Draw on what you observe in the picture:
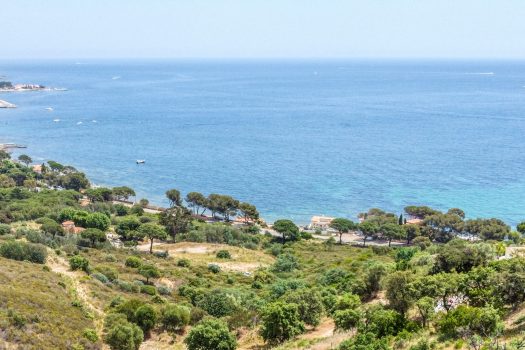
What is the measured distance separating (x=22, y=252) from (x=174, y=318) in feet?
50.4

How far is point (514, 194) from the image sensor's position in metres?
89.4

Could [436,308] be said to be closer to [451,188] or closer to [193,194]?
[193,194]

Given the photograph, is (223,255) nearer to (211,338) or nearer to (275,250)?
(275,250)

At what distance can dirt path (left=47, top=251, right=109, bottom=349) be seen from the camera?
30.0 m

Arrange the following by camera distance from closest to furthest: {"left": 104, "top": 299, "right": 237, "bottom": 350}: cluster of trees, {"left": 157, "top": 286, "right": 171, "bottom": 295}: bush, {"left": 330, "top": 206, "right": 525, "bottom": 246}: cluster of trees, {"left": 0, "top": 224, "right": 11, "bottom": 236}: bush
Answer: {"left": 104, "top": 299, "right": 237, "bottom": 350}: cluster of trees < {"left": 157, "top": 286, "right": 171, "bottom": 295}: bush < {"left": 0, "top": 224, "right": 11, "bottom": 236}: bush < {"left": 330, "top": 206, "right": 525, "bottom": 246}: cluster of trees

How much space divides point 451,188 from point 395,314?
74.5 metres

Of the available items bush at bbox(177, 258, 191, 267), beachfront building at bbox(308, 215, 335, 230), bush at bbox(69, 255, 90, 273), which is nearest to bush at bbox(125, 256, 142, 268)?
bush at bbox(177, 258, 191, 267)

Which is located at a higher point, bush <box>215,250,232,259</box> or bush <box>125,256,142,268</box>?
bush <box>125,256,142,268</box>

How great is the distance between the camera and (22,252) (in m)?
38.7

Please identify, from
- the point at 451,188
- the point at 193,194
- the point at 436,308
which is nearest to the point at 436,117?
the point at 451,188

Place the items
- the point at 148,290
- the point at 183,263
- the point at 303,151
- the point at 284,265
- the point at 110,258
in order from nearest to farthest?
the point at 148,290 < the point at 110,258 < the point at 183,263 < the point at 284,265 < the point at 303,151

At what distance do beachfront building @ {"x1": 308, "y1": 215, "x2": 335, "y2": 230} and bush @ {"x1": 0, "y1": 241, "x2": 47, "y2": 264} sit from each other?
43036mm

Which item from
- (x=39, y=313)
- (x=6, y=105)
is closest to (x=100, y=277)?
(x=39, y=313)

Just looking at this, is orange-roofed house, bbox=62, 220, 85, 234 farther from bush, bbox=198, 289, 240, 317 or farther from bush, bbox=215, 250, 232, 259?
bush, bbox=198, 289, 240, 317
